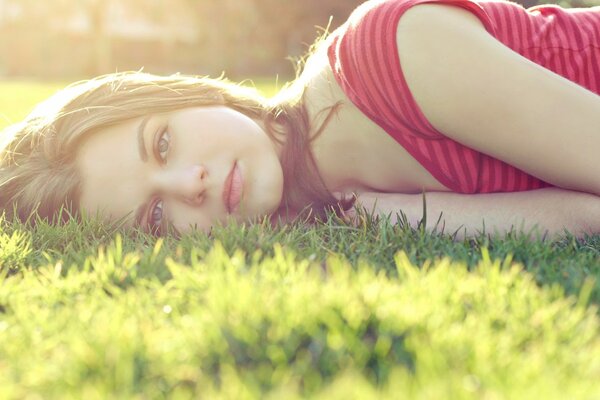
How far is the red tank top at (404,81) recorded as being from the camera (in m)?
2.57

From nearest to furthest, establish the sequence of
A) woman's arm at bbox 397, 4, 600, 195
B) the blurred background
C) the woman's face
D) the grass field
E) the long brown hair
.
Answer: the grass field → woman's arm at bbox 397, 4, 600, 195 → the woman's face → the long brown hair → the blurred background

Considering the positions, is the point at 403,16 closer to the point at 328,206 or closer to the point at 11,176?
the point at 328,206

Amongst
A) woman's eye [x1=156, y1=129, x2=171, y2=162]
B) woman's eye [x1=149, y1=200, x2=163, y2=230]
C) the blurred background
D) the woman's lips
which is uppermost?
woman's eye [x1=156, y1=129, x2=171, y2=162]

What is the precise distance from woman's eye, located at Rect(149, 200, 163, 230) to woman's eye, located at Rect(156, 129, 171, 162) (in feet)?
0.56

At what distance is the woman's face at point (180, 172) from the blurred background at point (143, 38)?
2230 centimetres

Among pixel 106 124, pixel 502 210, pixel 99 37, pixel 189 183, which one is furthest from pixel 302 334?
pixel 99 37

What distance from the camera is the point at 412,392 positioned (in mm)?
1130

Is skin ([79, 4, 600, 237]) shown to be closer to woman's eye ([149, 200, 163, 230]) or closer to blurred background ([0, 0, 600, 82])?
woman's eye ([149, 200, 163, 230])

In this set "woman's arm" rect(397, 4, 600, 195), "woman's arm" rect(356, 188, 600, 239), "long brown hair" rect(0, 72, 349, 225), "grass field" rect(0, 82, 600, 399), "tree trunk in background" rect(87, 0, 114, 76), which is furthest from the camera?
"tree trunk in background" rect(87, 0, 114, 76)

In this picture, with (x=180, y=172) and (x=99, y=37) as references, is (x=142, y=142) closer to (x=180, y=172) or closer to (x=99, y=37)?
(x=180, y=172)

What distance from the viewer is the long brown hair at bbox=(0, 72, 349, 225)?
2803 millimetres

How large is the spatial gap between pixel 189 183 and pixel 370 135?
26.5 inches

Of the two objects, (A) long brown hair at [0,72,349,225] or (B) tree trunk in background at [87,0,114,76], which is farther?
(B) tree trunk in background at [87,0,114,76]

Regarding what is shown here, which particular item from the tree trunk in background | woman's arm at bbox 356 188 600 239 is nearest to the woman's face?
woman's arm at bbox 356 188 600 239
